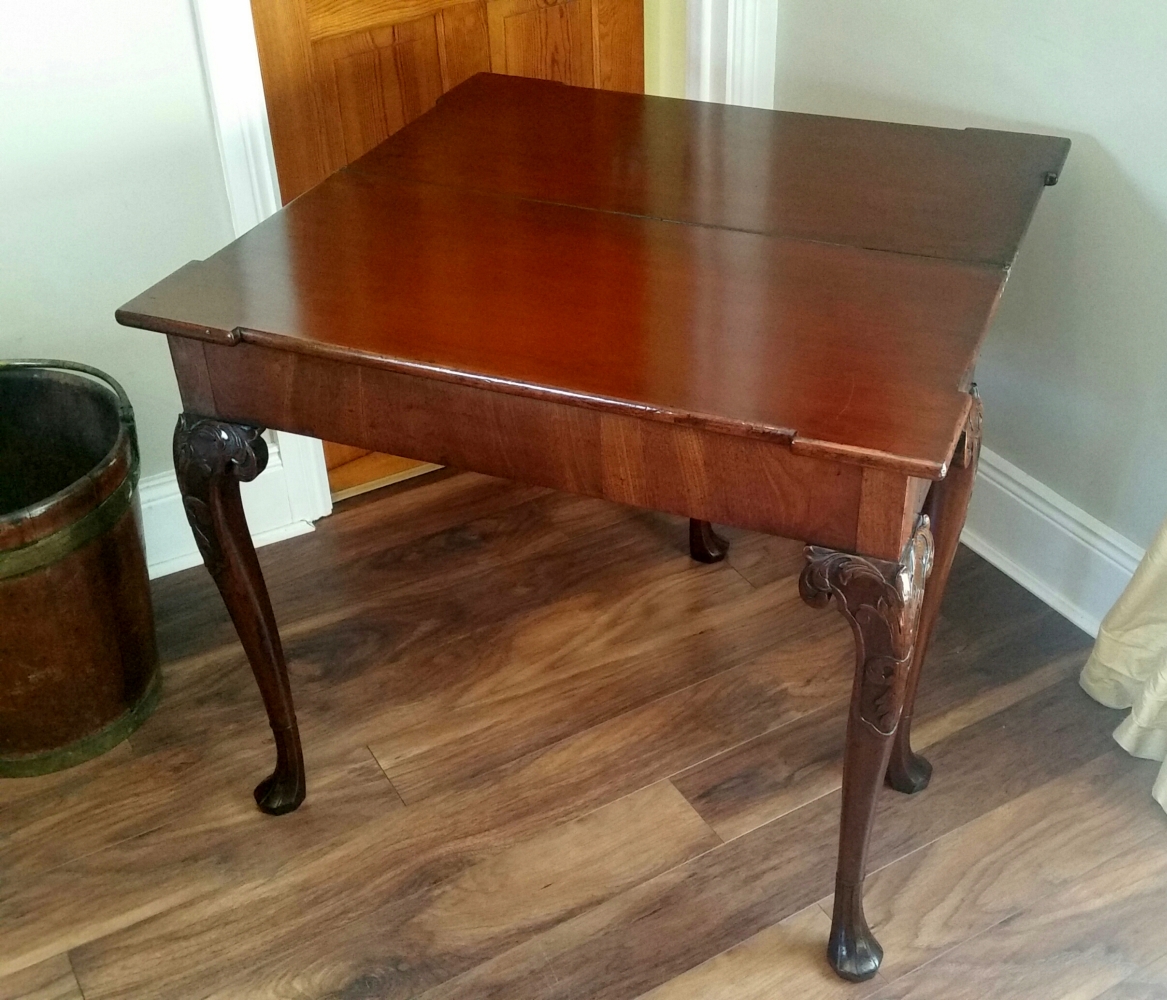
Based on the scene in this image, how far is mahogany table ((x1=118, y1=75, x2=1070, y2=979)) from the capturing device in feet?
3.64

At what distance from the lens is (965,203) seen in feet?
4.72

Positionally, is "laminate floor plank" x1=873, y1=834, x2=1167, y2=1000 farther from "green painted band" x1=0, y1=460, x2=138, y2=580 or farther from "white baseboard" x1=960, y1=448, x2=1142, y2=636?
"green painted band" x1=0, y1=460, x2=138, y2=580

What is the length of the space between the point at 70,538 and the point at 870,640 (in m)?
1.04

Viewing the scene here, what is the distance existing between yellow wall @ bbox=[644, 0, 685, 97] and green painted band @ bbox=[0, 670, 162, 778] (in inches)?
57.1

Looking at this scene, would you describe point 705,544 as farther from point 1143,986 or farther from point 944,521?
point 1143,986

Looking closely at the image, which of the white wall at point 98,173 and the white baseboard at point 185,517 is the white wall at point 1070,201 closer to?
the white wall at point 98,173

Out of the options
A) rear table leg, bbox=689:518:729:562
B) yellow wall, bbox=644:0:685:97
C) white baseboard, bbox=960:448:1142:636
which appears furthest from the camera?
yellow wall, bbox=644:0:685:97

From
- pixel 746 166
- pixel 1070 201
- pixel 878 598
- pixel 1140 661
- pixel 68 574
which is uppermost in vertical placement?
pixel 746 166

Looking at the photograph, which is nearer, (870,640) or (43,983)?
(870,640)

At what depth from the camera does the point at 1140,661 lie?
5.57 feet

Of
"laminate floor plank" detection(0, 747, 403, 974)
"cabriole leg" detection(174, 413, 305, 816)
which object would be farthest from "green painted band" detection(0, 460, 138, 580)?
"laminate floor plank" detection(0, 747, 403, 974)

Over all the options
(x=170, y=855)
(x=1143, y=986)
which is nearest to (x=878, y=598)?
(x=1143, y=986)

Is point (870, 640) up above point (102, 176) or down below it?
below

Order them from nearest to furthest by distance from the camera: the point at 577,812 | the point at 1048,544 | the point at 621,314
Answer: the point at 621,314 < the point at 577,812 < the point at 1048,544
